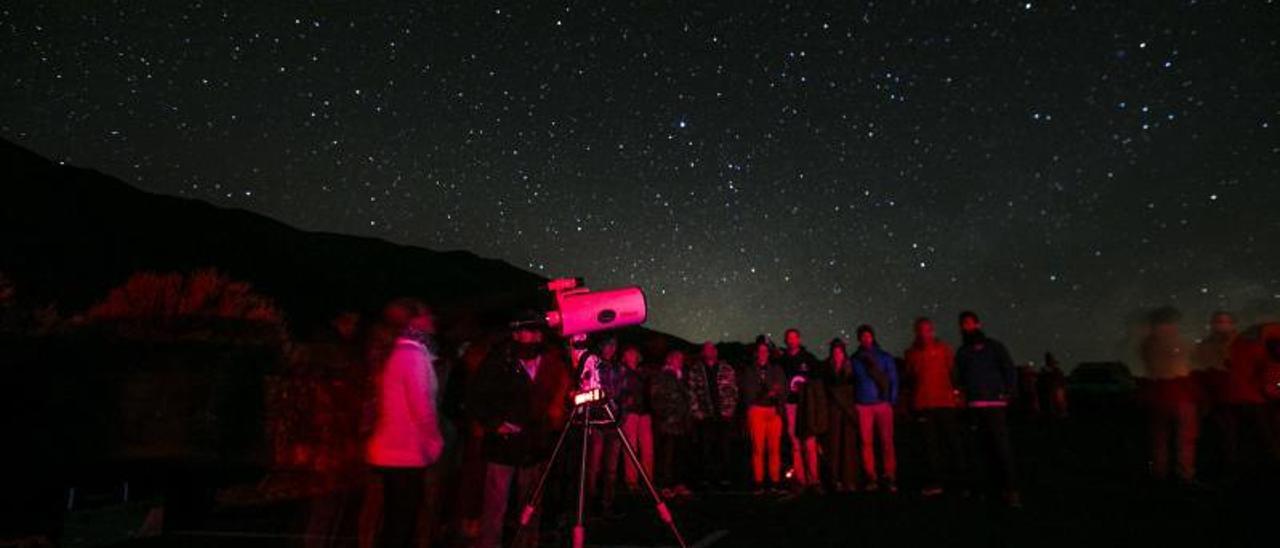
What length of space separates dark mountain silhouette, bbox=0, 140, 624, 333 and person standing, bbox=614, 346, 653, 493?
38415 millimetres

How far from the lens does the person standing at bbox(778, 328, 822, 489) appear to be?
31.1ft

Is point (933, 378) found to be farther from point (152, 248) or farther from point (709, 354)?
point (152, 248)

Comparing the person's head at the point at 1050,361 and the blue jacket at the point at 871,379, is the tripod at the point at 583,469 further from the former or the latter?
the person's head at the point at 1050,361

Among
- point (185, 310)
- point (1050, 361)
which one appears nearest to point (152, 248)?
point (185, 310)

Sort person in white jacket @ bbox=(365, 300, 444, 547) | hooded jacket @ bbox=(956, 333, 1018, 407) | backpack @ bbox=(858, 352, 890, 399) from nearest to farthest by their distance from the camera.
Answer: person in white jacket @ bbox=(365, 300, 444, 547), hooded jacket @ bbox=(956, 333, 1018, 407), backpack @ bbox=(858, 352, 890, 399)

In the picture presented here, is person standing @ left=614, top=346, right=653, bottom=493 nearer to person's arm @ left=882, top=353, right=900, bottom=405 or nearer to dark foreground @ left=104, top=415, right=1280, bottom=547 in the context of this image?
dark foreground @ left=104, top=415, right=1280, bottom=547

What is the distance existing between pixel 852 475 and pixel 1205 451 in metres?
8.02

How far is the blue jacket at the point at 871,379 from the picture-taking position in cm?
909

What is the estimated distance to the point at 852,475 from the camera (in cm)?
939

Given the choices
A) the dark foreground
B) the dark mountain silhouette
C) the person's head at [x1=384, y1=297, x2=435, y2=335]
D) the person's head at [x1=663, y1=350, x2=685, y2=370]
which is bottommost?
the dark foreground

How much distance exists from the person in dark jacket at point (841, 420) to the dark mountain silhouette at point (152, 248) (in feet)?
129

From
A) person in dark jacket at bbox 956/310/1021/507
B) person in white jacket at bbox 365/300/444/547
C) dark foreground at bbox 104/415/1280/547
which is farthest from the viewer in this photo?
person in dark jacket at bbox 956/310/1021/507

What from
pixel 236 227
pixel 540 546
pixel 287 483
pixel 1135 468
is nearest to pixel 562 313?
pixel 540 546

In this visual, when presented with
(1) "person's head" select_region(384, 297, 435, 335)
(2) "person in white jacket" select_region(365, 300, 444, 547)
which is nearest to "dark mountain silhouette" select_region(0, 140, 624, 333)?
(1) "person's head" select_region(384, 297, 435, 335)
